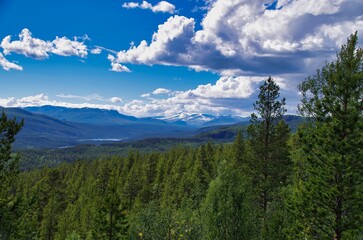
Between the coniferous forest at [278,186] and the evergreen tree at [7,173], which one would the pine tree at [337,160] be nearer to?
the coniferous forest at [278,186]

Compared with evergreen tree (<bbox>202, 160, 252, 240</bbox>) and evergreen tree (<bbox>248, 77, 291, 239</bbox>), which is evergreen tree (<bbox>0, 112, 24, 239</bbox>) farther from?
evergreen tree (<bbox>248, 77, 291, 239</bbox>)

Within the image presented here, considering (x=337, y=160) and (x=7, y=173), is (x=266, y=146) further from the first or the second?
(x=7, y=173)

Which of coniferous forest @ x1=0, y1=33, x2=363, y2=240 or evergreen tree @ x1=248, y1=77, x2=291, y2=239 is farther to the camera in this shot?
evergreen tree @ x1=248, y1=77, x2=291, y2=239

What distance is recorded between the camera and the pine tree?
20016mm

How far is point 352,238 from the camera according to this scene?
21.3 m

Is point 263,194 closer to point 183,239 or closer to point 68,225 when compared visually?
point 183,239

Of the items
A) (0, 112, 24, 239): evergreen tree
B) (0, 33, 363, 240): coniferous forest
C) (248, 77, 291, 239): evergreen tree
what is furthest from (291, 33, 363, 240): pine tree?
(0, 112, 24, 239): evergreen tree

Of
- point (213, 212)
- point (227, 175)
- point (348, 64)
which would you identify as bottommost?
point (213, 212)

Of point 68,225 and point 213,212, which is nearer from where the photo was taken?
point 213,212

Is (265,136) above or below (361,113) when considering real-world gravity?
below

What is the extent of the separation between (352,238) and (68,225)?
67.7 meters

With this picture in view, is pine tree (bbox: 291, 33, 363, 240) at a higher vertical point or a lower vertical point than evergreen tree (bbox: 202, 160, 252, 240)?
higher

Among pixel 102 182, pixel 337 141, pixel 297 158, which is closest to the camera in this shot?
pixel 337 141

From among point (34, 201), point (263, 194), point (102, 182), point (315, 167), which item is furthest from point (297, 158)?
point (102, 182)
